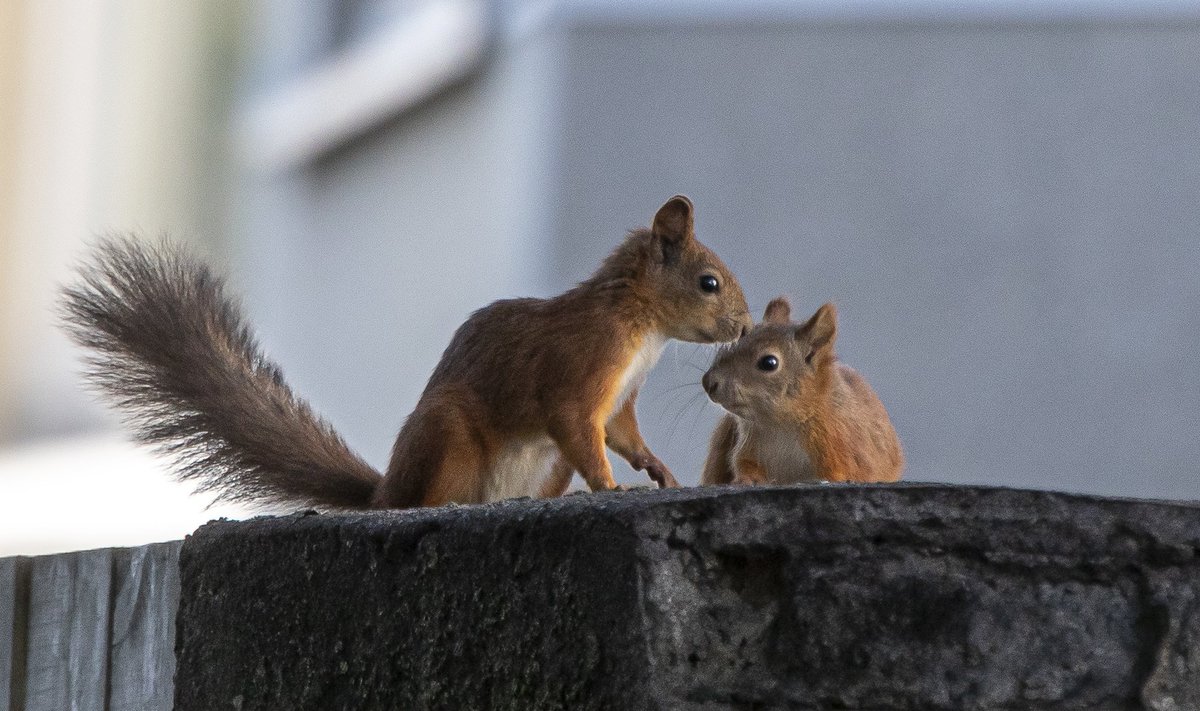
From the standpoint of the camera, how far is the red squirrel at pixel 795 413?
6.02 feet

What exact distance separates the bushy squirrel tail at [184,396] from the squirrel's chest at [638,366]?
252mm

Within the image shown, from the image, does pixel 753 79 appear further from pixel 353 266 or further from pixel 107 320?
pixel 107 320

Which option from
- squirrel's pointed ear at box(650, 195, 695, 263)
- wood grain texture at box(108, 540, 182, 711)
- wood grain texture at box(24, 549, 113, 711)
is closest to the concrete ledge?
wood grain texture at box(108, 540, 182, 711)

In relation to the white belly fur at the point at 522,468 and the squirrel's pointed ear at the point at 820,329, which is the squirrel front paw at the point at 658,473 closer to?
the white belly fur at the point at 522,468

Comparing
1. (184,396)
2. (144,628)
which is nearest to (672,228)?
(184,396)

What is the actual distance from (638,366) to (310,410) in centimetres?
31

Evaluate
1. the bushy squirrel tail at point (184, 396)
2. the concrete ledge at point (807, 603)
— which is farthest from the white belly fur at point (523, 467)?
the concrete ledge at point (807, 603)

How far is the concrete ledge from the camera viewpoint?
3.18 ft

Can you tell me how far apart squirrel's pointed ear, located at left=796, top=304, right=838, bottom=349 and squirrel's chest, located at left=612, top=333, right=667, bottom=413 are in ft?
0.53

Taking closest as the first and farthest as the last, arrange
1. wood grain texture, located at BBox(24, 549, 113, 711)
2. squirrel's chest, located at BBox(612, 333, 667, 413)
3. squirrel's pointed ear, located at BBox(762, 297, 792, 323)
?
wood grain texture, located at BBox(24, 549, 113, 711)
squirrel's chest, located at BBox(612, 333, 667, 413)
squirrel's pointed ear, located at BBox(762, 297, 792, 323)

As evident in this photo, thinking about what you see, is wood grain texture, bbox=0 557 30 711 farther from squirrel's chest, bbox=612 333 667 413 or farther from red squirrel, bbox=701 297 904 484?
red squirrel, bbox=701 297 904 484

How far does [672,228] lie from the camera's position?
6.03ft

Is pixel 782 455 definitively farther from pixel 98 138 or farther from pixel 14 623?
pixel 98 138

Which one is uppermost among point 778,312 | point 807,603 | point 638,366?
point 778,312
